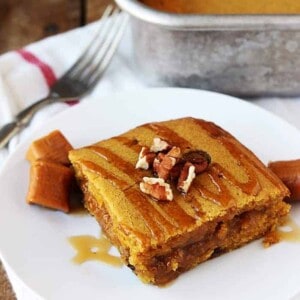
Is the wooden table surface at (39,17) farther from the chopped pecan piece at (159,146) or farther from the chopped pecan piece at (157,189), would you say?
the chopped pecan piece at (157,189)

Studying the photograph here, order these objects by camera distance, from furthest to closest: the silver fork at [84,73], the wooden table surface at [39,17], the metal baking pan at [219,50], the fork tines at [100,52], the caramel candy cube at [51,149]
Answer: the wooden table surface at [39,17] → the fork tines at [100,52] → the silver fork at [84,73] → the metal baking pan at [219,50] → the caramel candy cube at [51,149]

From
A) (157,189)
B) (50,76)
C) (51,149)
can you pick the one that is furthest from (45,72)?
Result: (157,189)

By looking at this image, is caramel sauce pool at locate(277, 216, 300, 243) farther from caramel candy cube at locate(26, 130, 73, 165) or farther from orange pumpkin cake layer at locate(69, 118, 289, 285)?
caramel candy cube at locate(26, 130, 73, 165)

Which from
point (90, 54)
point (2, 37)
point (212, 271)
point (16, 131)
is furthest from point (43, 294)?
point (2, 37)

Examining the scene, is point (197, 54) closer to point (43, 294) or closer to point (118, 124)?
point (118, 124)

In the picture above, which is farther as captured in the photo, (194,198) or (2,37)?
(2,37)

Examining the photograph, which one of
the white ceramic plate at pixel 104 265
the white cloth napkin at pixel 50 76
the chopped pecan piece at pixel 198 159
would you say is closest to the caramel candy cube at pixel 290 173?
the white ceramic plate at pixel 104 265
